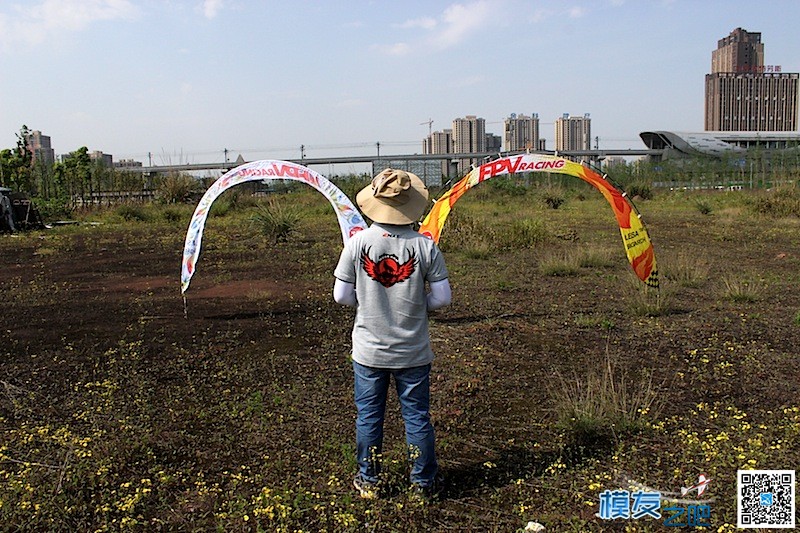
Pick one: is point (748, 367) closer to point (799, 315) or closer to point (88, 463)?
point (799, 315)

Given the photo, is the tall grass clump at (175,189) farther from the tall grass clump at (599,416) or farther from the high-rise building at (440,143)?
the high-rise building at (440,143)

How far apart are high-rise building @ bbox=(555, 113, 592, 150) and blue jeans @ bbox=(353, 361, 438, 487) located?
8233 centimetres

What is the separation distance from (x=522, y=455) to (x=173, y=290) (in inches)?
272

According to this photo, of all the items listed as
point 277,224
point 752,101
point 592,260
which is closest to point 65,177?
point 277,224

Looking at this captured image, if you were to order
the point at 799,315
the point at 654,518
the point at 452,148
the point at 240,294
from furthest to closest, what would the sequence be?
the point at 452,148, the point at 240,294, the point at 799,315, the point at 654,518

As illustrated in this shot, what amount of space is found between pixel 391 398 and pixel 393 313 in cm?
176

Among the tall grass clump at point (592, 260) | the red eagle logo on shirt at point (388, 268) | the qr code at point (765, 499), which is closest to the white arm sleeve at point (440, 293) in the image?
the red eagle logo on shirt at point (388, 268)

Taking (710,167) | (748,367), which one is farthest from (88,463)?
(710,167)

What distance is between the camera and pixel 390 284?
11.7 ft

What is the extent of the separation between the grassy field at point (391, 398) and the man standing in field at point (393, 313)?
30 cm

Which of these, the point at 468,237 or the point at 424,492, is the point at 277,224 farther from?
the point at 424,492

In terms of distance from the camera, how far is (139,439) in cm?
439

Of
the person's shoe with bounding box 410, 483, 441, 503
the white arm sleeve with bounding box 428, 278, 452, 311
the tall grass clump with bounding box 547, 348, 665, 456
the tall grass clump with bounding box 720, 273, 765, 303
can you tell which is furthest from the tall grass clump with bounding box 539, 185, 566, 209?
the person's shoe with bounding box 410, 483, 441, 503

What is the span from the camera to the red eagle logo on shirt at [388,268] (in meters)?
3.56
